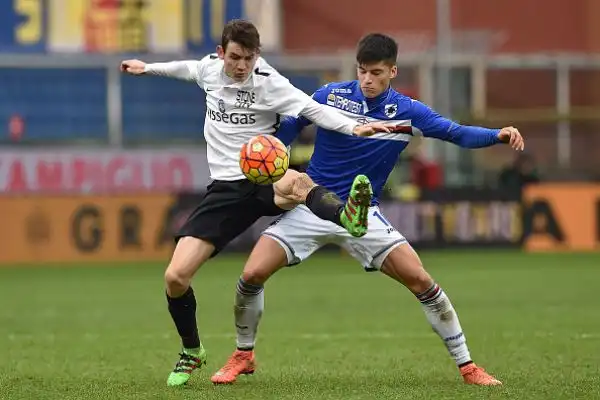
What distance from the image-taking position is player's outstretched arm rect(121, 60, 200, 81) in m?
9.20

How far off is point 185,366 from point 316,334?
3557 mm

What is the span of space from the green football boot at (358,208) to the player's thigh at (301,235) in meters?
0.51

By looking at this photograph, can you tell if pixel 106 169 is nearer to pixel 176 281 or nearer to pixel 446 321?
pixel 176 281

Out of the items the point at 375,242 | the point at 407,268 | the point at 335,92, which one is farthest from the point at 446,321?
the point at 335,92

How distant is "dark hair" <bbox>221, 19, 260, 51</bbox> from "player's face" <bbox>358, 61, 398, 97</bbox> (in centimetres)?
68

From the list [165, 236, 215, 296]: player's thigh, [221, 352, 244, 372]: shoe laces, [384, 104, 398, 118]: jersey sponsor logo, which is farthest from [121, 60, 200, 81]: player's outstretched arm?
[221, 352, 244, 372]: shoe laces

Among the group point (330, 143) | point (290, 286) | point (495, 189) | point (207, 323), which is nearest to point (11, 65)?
point (495, 189)

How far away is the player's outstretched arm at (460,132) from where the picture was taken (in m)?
8.35

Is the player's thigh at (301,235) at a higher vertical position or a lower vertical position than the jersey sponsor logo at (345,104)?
lower

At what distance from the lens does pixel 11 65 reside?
3003 cm

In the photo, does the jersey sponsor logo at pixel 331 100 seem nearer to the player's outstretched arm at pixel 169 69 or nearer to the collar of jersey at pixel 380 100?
the collar of jersey at pixel 380 100

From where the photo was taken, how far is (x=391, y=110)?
8.88 meters

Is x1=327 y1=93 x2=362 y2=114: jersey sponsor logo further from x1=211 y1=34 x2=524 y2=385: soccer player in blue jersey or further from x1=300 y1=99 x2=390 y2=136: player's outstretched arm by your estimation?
x1=300 y1=99 x2=390 y2=136: player's outstretched arm

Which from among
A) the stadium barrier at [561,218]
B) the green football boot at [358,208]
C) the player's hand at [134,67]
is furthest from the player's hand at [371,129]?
the stadium barrier at [561,218]
